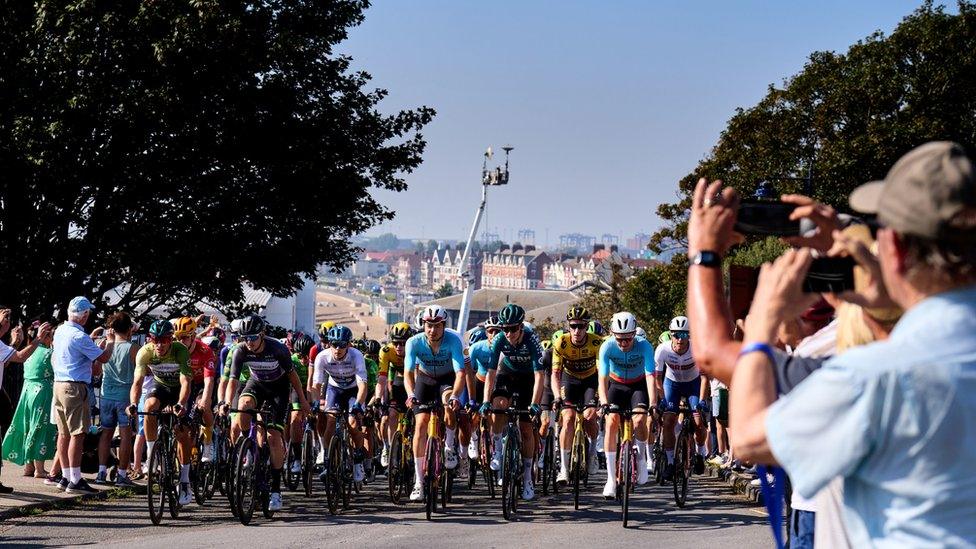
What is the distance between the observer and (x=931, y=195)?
261 centimetres

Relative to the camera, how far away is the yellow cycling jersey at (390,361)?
16969mm

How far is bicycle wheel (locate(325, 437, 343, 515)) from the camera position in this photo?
1409 centimetres

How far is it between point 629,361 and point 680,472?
137 cm

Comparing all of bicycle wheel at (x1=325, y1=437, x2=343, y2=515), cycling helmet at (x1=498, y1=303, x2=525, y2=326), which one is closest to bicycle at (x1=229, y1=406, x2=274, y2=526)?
bicycle wheel at (x1=325, y1=437, x2=343, y2=515)

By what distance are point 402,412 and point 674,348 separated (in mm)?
3454

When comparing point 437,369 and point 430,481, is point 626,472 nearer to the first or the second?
point 430,481

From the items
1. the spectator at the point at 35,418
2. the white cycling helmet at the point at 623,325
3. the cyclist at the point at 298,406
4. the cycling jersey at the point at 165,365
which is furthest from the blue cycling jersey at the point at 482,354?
the spectator at the point at 35,418

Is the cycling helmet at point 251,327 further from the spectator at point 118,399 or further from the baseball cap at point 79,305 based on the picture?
the spectator at point 118,399

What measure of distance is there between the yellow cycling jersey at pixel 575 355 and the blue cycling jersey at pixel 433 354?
4.70 ft

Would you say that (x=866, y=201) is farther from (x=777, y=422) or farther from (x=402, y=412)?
(x=402, y=412)

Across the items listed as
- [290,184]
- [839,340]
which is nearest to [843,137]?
[290,184]

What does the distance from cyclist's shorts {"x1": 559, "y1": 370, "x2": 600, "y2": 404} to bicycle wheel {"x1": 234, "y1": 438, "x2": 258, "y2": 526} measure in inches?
171

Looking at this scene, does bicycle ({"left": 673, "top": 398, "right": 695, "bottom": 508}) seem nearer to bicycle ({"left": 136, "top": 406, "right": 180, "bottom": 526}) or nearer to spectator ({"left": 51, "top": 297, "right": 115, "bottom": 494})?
bicycle ({"left": 136, "top": 406, "right": 180, "bottom": 526})

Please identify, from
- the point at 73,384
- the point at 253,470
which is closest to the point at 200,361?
the point at 73,384
